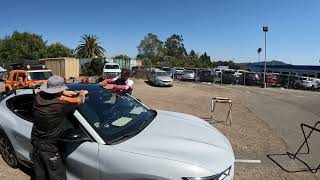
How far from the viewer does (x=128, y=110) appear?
579 cm

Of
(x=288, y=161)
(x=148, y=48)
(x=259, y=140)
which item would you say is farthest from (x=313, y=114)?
(x=148, y=48)

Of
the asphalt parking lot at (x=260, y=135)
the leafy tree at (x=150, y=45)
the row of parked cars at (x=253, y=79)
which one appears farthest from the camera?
the leafy tree at (x=150, y=45)

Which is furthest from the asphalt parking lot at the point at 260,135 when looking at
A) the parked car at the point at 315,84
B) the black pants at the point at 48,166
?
the parked car at the point at 315,84

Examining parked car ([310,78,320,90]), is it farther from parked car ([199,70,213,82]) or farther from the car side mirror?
the car side mirror

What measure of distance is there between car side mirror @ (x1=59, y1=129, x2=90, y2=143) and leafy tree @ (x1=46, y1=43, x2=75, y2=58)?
62662mm

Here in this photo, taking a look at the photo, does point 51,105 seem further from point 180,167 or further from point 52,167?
point 180,167

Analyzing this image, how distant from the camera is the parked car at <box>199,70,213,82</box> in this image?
124 feet

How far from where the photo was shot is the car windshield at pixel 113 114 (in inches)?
190

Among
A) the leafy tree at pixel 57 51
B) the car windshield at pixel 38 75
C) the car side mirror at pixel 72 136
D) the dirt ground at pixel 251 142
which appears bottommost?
the dirt ground at pixel 251 142

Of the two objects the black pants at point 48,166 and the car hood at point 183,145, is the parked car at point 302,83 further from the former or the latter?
the black pants at point 48,166

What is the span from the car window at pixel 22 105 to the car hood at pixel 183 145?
6.73 ft

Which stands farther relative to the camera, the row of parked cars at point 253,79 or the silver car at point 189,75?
the silver car at point 189,75

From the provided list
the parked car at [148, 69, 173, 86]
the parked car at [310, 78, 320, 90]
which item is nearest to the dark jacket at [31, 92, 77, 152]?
the parked car at [148, 69, 173, 86]

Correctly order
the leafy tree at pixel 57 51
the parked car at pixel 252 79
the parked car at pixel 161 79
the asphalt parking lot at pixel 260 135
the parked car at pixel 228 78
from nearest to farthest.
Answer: the asphalt parking lot at pixel 260 135
the parked car at pixel 161 79
the parked car at pixel 252 79
the parked car at pixel 228 78
the leafy tree at pixel 57 51
